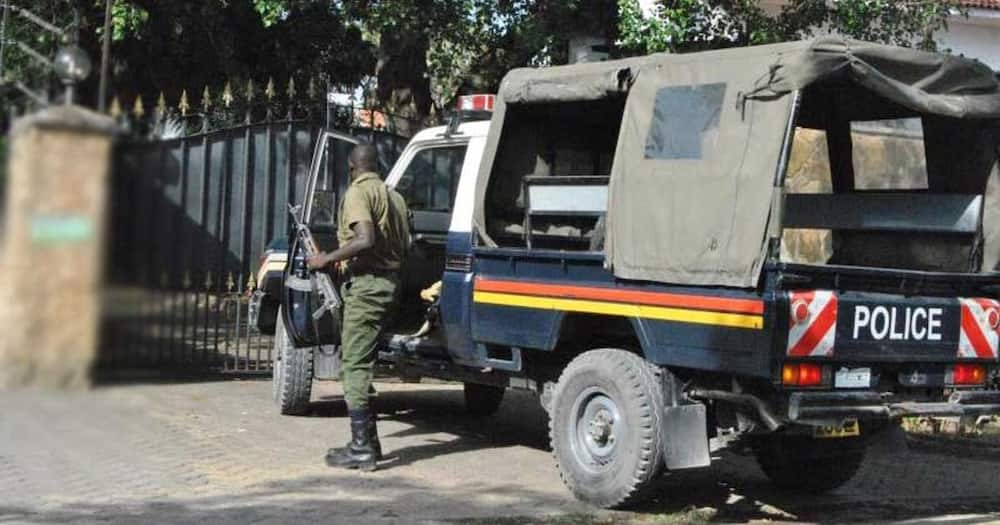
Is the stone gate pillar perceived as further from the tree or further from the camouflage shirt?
the tree

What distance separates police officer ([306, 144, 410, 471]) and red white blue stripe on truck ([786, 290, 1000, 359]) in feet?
8.95

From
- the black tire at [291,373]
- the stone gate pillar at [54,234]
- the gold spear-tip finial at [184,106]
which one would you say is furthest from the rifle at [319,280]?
the stone gate pillar at [54,234]

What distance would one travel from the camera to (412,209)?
842 centimetres

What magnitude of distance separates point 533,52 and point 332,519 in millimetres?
6669

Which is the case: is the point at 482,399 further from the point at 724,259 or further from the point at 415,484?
the point at 724,259

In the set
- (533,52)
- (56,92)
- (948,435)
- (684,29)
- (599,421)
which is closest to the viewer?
(56,92)

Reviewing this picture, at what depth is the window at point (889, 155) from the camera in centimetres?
705

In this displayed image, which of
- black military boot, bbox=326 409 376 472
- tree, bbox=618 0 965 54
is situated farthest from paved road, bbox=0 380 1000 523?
tree, bbox=618 0 965 54

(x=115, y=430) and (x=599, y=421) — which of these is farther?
(x=599, y=421)

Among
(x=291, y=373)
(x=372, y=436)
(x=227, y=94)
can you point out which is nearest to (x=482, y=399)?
(x=291, y=373)

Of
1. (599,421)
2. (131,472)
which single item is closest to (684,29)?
(599,421)

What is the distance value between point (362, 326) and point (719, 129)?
261 cm

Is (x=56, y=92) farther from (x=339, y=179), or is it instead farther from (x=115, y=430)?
(x=339, y=179)

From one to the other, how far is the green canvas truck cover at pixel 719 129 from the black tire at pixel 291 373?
3.23m
